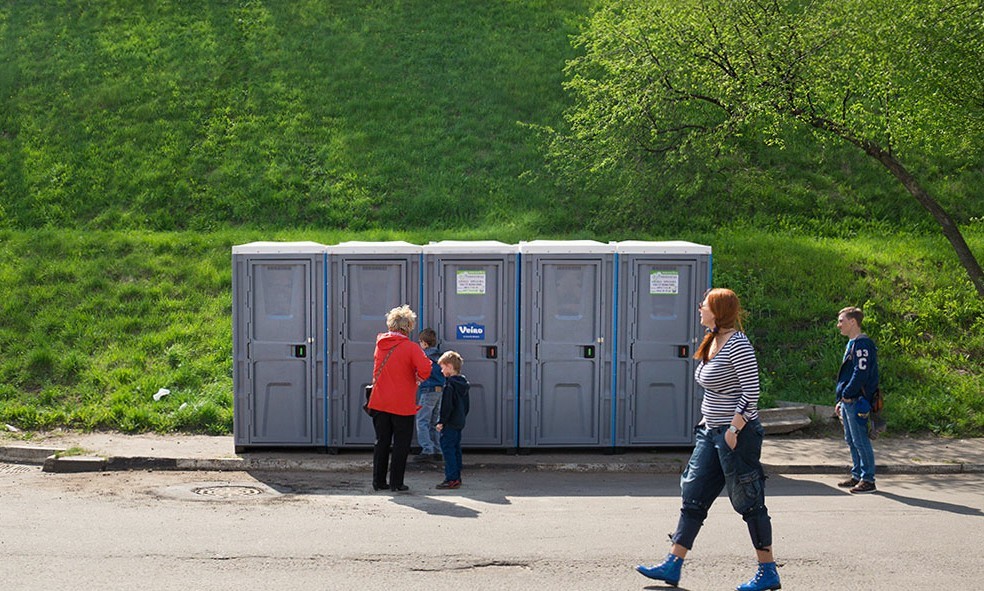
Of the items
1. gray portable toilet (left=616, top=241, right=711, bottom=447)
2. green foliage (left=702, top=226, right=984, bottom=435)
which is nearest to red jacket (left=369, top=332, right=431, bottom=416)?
gray portable toilet (left=616, top=241, right=711, bottom=447)

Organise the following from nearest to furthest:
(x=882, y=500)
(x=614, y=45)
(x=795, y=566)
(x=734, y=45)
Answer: (x=795, y=566) < (x=882, y=500) < (x=734, y=45) < (x=614, y=45)

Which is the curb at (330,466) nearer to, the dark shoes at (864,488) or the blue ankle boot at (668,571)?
the dark shoes at (864,488)

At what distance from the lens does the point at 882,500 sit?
9117 mm

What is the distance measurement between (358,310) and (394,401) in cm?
191

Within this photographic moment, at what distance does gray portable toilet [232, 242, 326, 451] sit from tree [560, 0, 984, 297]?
712 centimetres

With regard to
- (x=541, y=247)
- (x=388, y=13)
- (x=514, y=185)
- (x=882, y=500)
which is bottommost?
(x=882, y=500)

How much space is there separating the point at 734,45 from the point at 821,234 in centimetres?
577

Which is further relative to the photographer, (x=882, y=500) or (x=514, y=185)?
(x=514, y=185)

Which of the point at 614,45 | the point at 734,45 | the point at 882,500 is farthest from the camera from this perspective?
the point at 614,45

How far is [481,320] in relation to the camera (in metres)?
11.0

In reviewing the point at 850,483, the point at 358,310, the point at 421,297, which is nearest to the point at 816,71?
the point at 850,483

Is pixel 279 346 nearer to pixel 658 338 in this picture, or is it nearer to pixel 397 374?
pixel 397 374

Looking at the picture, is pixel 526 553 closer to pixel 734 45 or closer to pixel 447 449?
pixel 447 449

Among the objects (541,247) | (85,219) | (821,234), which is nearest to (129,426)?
(541,247)
